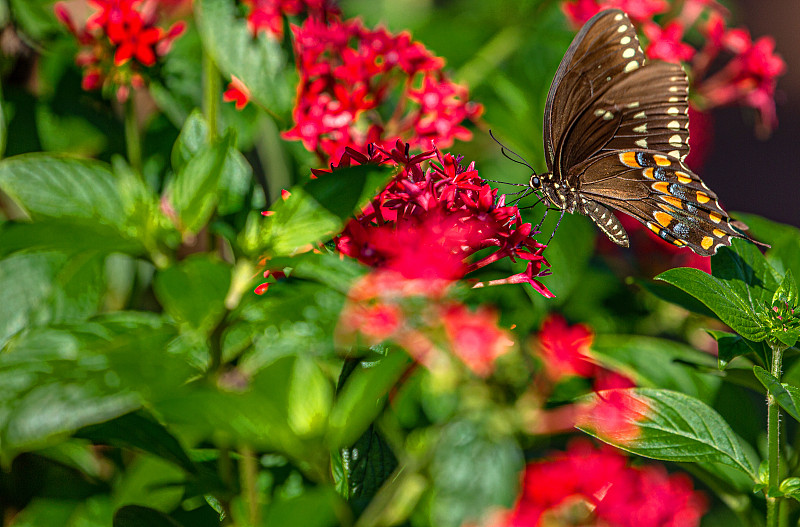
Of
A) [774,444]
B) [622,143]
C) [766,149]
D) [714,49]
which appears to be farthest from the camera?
[766,149]

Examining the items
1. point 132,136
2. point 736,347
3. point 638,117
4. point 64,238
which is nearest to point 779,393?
point 736,347

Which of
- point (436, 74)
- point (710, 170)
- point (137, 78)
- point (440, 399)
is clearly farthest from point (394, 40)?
point (710, 170)

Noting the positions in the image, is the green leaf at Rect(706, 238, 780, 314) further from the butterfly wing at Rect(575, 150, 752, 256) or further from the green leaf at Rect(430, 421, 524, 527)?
the green leaf at Rect(430, 421, 524, 527)

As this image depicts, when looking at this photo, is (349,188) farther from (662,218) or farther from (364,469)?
(662,218)

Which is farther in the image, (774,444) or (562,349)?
(562,349)

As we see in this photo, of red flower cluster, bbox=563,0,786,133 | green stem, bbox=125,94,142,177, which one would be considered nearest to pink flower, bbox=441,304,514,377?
green stem, bbox=125,94,142,177

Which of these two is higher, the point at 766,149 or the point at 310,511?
the point at 310,511

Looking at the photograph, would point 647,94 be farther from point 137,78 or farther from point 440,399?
point 137,78
